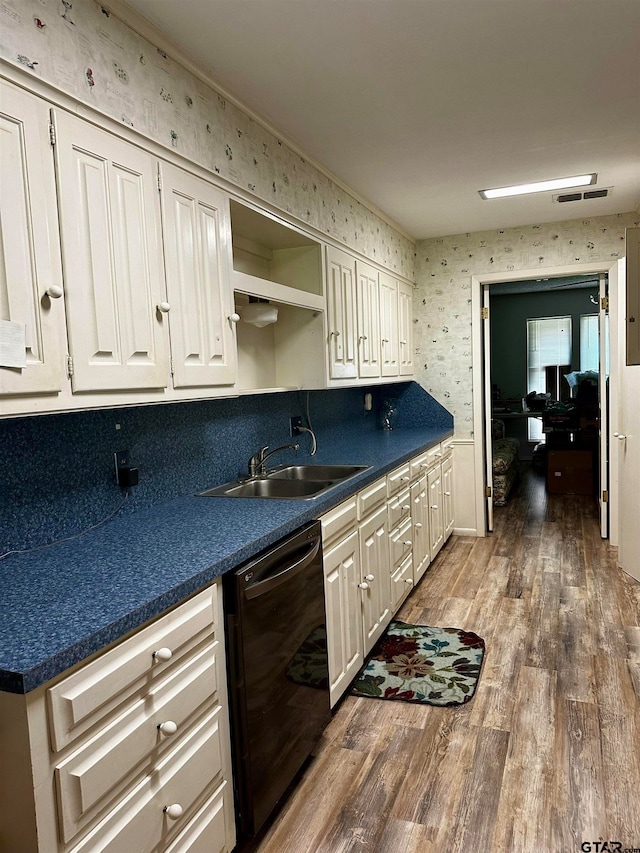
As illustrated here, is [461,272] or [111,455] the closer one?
[111,455]

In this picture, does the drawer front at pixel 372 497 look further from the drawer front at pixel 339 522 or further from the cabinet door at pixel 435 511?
the cabinet door at pixel 435 511

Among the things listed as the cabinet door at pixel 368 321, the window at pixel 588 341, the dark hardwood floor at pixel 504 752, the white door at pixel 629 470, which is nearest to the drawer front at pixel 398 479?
the cabinet door at pixel 368 321

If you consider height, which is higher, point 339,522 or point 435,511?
point 339,522

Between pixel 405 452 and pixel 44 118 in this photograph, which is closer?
pixel 44 118

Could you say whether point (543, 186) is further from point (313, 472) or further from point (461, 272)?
point (313, 472)

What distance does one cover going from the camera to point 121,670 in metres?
1.26

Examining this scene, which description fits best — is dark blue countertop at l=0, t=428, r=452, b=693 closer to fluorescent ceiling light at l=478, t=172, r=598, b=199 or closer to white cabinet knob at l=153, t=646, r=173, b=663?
white cabinet knob at l=153, t=646, r=173, b=663

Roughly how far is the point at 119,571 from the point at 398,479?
2.05 meters

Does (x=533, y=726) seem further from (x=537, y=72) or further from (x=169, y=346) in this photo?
(x=537, y=72)

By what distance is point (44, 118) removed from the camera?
58.9 inches

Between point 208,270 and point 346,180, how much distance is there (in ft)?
5.42

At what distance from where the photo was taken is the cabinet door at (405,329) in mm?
4695

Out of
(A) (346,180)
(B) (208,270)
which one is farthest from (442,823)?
(A) (346,180)

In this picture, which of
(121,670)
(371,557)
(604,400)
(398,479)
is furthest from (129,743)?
(604,400)
